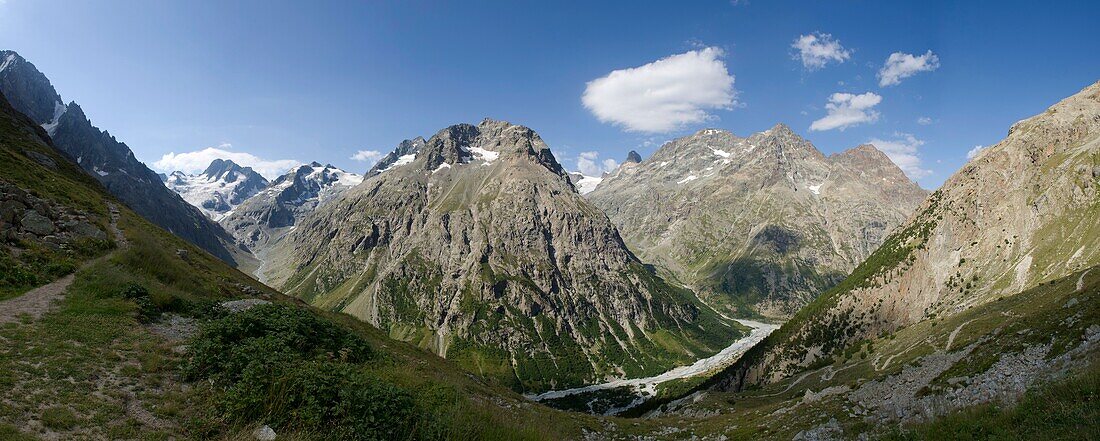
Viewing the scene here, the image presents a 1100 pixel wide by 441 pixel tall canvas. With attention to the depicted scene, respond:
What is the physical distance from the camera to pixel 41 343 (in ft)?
49.0

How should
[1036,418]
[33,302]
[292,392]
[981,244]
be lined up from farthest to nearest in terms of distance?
[981,244] → [33,302] → [1036,418] → [292,392]

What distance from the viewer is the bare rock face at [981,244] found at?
78.4 metres

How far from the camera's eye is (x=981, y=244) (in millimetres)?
96688

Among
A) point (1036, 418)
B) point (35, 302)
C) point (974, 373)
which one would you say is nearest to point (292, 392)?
point (35, 302)

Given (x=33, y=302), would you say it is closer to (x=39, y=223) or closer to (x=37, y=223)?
(x=37, y=223)

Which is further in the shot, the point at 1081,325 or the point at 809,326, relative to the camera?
the point at 809,326

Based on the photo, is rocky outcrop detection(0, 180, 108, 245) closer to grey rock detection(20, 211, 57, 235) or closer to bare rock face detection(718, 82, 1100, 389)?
grey rock detection(20, 211, 57, 235)

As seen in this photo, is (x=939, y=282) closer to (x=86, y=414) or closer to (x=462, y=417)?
(x=462, y=417)

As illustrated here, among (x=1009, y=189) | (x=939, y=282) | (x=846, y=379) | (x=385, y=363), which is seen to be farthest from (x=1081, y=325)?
(x=1009, y=189)

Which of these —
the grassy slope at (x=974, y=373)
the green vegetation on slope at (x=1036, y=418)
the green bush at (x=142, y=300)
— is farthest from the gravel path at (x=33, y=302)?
the grassy slope at (x=974, y=373)

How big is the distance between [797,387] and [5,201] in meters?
97.9

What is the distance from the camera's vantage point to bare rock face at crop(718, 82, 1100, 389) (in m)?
78.4

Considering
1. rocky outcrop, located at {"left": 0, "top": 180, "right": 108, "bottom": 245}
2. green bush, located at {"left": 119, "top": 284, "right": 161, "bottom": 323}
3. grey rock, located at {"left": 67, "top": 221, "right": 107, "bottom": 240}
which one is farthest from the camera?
grey rock, located at {"left": 67, "top": 221, "right": 107, "bottom": 240}

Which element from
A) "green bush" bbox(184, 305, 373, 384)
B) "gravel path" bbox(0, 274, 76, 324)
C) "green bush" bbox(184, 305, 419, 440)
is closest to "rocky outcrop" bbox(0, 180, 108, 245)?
"gravel path" bbox(0, 274, 76, 324)
